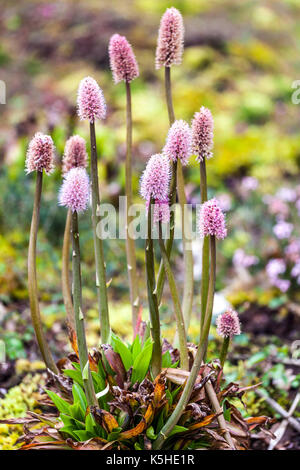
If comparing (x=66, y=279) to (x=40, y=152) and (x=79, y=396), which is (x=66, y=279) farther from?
(x=40, y=152)

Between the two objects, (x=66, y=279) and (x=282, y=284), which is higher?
(x=66, y=279)

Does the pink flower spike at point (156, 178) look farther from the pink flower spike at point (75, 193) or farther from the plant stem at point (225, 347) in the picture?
the plant stem at point (225, 347)

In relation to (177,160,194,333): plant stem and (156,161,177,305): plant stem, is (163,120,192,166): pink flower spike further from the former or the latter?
(177,160,194,333): plant stem

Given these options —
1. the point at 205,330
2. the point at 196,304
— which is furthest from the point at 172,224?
the point at 196,304

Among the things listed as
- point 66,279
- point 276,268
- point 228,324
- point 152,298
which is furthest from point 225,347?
point 276,268

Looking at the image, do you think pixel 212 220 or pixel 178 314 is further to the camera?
pixel 178 314
